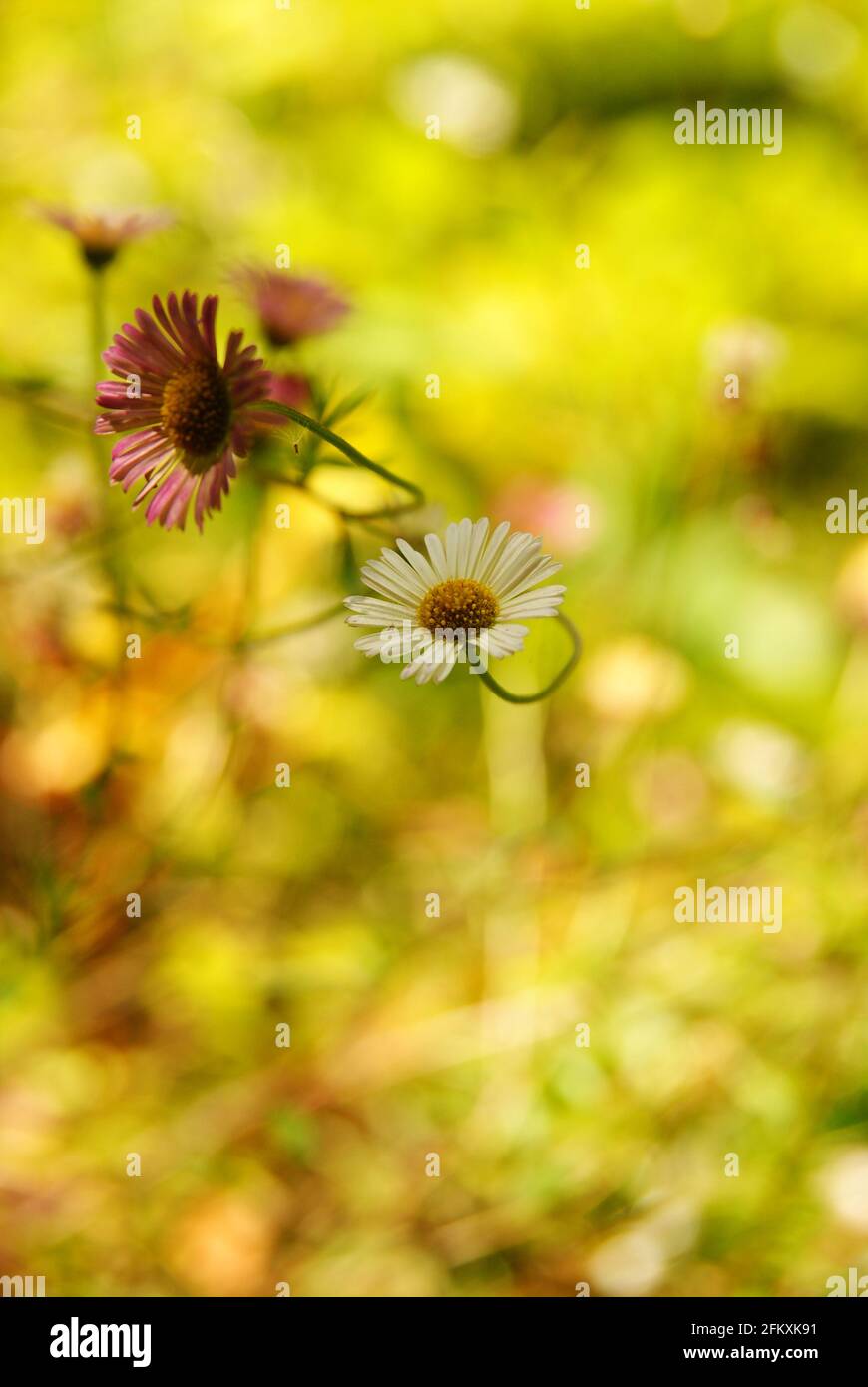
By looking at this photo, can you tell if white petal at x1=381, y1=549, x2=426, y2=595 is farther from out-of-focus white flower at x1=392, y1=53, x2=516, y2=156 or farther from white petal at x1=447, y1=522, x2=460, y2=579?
out-of-focus white flower at x1=392, y1=53, x2=516, y2=156

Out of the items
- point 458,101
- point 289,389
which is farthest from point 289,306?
point 458,101

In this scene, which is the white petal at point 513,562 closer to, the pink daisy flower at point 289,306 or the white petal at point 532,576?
the white petal at point 532,576
